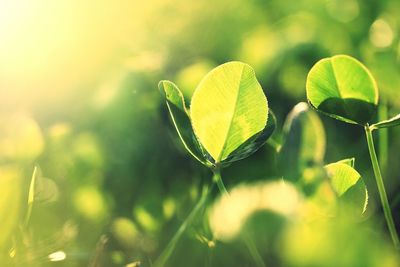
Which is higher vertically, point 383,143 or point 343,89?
point 343,89

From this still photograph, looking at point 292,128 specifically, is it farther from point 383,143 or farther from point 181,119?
point 383,143

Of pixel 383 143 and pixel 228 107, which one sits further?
pixel 383 143

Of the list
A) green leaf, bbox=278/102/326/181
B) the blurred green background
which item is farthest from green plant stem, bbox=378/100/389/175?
green leaf, bbox=278/102/326/181

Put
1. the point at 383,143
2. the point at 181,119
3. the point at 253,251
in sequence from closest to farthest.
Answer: the point at 253,251 → the point at 181,119 → the point at 383,143

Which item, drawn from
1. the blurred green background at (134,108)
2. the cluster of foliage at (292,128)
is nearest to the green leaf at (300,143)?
the cluster of foliage at (292,128)

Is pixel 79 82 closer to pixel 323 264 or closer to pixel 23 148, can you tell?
pixel 23 148

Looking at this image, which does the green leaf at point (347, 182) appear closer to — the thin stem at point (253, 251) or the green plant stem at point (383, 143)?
the thin stem at point (253, 251)

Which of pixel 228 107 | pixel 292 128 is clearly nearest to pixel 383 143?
pixel 292 128

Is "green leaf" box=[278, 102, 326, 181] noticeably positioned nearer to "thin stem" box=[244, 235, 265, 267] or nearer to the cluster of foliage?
the cluster of foliage
